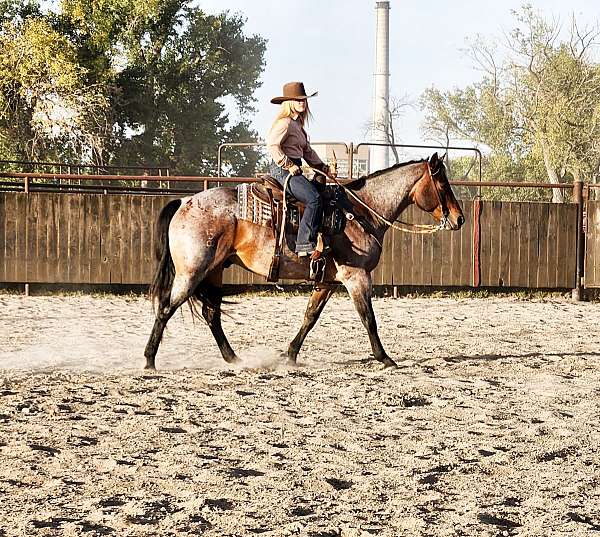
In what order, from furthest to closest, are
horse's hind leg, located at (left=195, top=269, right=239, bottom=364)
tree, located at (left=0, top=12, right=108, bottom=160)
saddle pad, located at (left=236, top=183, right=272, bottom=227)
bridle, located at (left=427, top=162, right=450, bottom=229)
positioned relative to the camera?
tree, located at (left=0, top=12, right=108, bottom=160) → bridle, located at (left=427, top=162, right=450, bottom=229) → horse's hind leg, located at (left=195, top=269, right=239, bottom=364) → saddle pad, located at (left=236, top=183, right=272, bottom=227)

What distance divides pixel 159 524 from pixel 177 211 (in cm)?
455

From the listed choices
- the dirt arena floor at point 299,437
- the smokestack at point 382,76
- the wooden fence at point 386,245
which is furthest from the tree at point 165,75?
the dirt arena floor at point 299,437

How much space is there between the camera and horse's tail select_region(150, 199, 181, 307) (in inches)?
325

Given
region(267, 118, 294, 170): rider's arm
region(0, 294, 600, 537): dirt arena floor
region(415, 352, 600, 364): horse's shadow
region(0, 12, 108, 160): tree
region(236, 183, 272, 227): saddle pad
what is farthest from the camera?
region(0, 12, 108, 160): tree

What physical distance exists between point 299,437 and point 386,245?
9823 millimetres

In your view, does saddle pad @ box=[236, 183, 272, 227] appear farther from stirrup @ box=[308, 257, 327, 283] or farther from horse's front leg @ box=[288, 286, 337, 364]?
horse's front leg @ box=[288, 286, 337, 364]

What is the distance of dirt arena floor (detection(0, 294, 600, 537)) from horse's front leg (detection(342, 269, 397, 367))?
7.9 inches

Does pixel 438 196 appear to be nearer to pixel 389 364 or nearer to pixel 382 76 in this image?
pixel 389 364

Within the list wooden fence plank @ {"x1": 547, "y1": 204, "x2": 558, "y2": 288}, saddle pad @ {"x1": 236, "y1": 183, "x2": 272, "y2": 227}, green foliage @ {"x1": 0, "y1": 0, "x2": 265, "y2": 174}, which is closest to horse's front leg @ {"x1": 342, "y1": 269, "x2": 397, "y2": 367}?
saddle pad @ {"x1": 236, "y1": 183, "x2": 272, "y2": 227}

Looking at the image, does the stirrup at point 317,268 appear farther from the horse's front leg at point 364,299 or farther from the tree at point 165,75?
the tree at point 165,75

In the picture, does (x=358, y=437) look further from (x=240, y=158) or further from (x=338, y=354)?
(x=240, y=158)

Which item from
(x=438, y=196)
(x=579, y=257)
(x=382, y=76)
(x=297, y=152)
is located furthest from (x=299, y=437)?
(x=382, y=76)

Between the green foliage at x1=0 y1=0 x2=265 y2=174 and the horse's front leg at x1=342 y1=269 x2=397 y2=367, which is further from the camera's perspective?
Result: the green foliage at x1=0 y1=0 x2=265 y2=174

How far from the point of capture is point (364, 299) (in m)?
8.31
